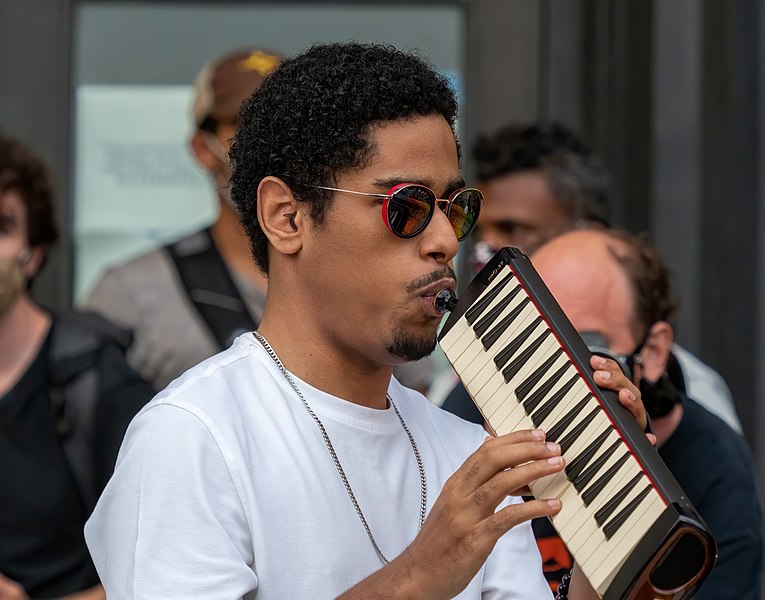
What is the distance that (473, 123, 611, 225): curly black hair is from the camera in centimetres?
449

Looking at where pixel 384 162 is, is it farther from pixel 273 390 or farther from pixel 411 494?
pixel 411 494

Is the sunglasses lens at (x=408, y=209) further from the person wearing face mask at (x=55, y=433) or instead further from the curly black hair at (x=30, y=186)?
the curly black hair at (x=30, y=186)

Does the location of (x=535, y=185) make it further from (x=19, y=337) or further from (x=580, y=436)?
(x=580, y=436)

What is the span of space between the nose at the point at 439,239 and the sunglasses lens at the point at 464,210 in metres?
0.03

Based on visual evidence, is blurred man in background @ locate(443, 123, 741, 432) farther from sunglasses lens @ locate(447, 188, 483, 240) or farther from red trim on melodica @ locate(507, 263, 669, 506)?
red trim on melodica @ locate(507, 263, 669, 506)

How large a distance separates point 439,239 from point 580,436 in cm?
40

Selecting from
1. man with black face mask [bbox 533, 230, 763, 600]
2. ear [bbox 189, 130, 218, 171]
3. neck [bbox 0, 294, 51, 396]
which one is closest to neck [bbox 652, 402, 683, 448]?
man with black face mask [bbox 533, 230, 763, 600]

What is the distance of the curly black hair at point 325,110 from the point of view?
6.96ft

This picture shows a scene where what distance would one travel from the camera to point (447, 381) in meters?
4.54

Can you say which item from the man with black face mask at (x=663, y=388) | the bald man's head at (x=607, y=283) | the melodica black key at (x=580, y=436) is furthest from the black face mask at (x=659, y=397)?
the melodica black key at (x=580, y=436)

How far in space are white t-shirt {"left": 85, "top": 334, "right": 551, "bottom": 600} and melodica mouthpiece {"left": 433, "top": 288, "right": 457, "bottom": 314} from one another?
0.22 meters

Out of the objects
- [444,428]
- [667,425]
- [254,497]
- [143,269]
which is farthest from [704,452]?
[143,269]

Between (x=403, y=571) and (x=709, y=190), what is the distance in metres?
3.58

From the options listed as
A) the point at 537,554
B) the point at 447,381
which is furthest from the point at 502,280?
the point at 447,381
